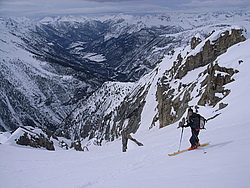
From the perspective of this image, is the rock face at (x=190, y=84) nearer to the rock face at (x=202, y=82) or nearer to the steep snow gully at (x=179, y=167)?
the rock face at (x=202, y=82)

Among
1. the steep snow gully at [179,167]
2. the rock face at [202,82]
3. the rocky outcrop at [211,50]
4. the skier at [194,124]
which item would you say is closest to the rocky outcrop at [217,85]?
the rock face at [202,82]

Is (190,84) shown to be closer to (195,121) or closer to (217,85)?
(217,85)

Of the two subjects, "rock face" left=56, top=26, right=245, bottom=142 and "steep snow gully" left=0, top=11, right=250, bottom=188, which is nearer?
"steep snow gully" left=0, top=11, right=250, bottom=188

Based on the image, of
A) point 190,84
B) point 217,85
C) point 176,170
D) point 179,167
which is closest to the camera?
point 176,170

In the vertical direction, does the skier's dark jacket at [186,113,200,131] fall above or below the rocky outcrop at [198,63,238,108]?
above

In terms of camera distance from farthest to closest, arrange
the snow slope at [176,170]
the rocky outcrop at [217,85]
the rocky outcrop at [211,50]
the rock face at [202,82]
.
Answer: the rocky outcrop at [211,50], the rock face at [202,82], the rocky outcrop at [217,85], the snow slope at [176,170]

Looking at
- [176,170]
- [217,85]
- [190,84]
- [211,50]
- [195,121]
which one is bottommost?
[190,84]

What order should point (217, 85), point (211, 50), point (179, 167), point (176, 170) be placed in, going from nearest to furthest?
point (176, 170)
point (179, 167)
point (217, 85)
point (211, 50)

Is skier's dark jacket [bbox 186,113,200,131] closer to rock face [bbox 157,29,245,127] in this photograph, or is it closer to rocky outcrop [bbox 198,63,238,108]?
rock face [bbox 157,29,245,127]

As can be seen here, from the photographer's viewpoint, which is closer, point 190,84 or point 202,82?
point 202,82

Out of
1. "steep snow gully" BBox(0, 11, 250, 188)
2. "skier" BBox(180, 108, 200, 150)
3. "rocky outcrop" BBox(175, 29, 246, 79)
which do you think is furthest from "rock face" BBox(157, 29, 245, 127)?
"skier" BBox(180, 108, 200, 150)

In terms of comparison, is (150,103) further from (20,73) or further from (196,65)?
(20,73)

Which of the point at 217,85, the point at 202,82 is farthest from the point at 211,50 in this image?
the point at 217,85

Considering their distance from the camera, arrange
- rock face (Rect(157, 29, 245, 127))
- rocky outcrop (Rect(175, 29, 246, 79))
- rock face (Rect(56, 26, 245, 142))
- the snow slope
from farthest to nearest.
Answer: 1. rocky outcrop (Rect(175, 29, 246, 79))
2. rock face (Rect(56, 26, 245, 142))
3. rock face (Rect(157, 29, 245, 127))
4. the snow slope
